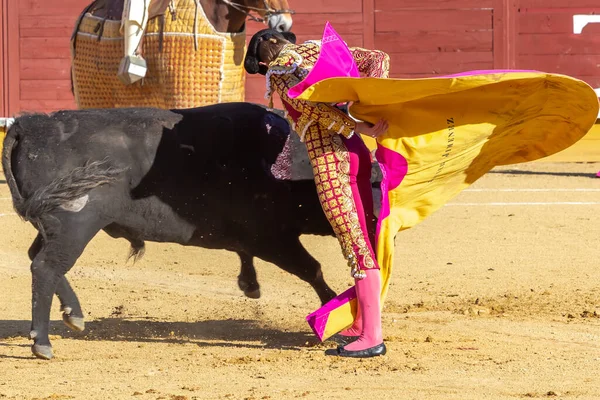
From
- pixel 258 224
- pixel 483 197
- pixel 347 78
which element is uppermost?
pixel 347 78

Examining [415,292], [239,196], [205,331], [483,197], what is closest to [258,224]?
[239,196]

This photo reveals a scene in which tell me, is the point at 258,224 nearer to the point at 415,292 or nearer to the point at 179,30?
the point at 415,292

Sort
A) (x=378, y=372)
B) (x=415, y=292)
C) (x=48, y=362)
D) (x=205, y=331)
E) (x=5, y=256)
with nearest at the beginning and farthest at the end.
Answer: (x=378, y=372)
(x=48, y=362)
(x=205, y=331)
(x=415, y=292)
(x=5, y=256)

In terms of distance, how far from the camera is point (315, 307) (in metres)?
5.15

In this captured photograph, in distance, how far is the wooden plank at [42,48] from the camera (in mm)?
11430

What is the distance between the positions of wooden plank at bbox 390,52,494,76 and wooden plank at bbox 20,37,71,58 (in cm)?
319

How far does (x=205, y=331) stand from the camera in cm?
464

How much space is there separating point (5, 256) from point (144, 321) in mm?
1693

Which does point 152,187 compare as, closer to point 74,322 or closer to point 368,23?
point 74,322

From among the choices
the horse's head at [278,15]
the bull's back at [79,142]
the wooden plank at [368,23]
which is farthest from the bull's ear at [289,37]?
the wooden plank at [368,23]

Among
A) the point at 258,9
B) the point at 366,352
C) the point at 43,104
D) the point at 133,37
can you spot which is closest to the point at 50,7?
the point at 43,104

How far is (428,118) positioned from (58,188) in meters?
1.28

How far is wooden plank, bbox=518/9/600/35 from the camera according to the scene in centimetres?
1148

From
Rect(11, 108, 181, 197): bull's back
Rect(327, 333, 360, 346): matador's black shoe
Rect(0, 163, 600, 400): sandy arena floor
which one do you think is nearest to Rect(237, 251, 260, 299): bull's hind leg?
Rect(0, 163, 600, 400): sandy arena floor
